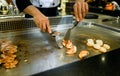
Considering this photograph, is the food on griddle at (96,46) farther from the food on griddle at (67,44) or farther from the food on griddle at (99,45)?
the food on griddle at (67,44)

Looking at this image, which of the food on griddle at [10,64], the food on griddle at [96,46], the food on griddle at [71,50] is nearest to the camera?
the food on griddle at [10,64]

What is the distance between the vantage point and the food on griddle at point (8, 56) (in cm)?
109

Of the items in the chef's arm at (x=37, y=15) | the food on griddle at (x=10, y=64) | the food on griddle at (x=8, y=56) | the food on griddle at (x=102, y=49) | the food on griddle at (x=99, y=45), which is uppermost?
the chef's arm at (x=37, y=15)

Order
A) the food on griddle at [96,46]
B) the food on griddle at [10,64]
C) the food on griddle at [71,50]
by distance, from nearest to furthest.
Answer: the food on griddle at [10,64], the food on griddle at [71,50], the food on griddle at [96,46]

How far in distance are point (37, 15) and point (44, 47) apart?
0.33 metres

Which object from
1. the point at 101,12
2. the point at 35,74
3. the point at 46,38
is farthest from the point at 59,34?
the point at 101,12

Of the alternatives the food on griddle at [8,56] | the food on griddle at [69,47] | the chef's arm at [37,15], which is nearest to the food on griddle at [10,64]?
the food on griddle at [8,56]

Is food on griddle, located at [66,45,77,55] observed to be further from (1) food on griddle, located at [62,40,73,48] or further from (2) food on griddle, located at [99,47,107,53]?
(2) food on griddle, located at [99,47,107,53]

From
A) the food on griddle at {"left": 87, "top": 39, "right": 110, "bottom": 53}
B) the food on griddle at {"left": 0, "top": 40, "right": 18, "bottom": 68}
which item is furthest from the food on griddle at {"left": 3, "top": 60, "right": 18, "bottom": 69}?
the food on griddle at {"left": 87, "top": 39, "right": 110, "bottom": 53}

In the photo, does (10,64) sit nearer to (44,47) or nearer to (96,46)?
(44,47)

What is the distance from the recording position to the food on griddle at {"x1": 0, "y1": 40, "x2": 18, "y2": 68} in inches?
42.8

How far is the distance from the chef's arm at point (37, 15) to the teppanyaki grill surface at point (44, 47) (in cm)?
21

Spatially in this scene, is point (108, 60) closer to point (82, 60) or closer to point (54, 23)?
point (82, 60)

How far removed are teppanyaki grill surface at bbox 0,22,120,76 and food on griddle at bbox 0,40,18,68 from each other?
0.03m
